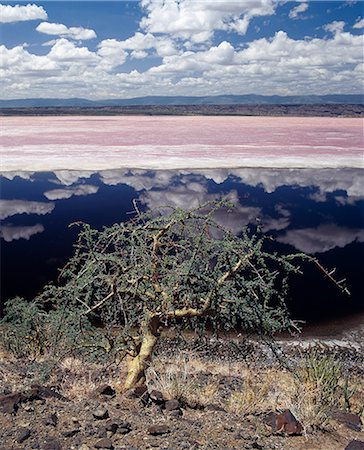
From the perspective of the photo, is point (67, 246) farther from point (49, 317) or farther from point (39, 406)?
point (39, 406)

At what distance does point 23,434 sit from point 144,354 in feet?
5.14

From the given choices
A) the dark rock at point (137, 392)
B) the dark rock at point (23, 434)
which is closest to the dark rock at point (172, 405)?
the dark rock at point (137, 392)

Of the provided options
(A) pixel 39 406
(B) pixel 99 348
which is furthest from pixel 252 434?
(B) pixel 99 348

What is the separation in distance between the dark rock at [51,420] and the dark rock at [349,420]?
2.43 meters

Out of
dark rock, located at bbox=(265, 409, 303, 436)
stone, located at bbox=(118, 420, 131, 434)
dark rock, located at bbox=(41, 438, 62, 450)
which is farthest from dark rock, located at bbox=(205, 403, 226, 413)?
dark rock, located at bbox=(41, 438, 62, 450)

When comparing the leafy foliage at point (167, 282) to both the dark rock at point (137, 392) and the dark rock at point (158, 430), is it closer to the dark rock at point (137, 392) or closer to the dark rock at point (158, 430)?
the dark rock at point (137, 392)

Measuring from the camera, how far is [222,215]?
17.4 m

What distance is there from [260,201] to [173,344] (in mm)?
12554

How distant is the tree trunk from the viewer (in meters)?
5.28

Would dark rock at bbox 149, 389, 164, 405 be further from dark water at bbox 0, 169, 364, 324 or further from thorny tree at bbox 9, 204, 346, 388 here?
dark water at bbox 0, 169, 364, 324

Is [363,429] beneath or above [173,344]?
above

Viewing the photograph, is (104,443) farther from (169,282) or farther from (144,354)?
(169,282)

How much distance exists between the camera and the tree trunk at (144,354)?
5.28m

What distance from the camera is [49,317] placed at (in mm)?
6117
